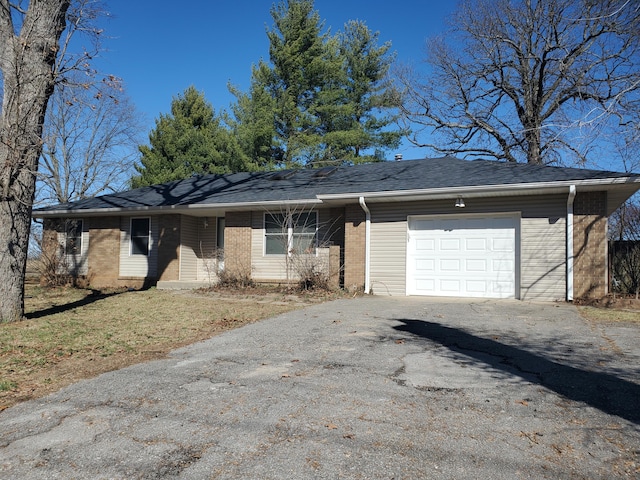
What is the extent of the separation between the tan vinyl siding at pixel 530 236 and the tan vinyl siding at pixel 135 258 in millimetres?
8595

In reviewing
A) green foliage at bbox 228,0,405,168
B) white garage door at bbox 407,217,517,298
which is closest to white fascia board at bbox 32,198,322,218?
white garage door at bbox 407,217,517,298

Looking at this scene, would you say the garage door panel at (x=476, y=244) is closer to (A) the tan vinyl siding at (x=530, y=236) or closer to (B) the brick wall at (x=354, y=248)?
(A) the tan vinyl siding at (x=530, y=236)

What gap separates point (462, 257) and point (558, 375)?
7589mm

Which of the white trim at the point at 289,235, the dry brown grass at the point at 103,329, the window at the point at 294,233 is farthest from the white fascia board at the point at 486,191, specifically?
the dry brown grass at the point at 103,329

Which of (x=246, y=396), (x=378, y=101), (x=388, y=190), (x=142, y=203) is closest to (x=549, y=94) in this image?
(x=378, y=101)

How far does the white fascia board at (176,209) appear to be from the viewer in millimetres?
14172

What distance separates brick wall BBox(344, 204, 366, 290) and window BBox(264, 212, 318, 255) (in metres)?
1.17

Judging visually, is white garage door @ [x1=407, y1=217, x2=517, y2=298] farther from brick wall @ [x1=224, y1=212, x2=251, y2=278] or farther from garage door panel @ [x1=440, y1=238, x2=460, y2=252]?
brick wall @ [x1=224, y1=212, x2=251, y2=278]

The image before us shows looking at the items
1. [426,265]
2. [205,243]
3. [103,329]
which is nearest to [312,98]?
[205,243]

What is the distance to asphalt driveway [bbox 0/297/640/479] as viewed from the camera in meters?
3.13

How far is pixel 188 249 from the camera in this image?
1705 centimetres

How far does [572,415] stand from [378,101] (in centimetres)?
2656

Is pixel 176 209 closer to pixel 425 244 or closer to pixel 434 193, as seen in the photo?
pixel 425 244

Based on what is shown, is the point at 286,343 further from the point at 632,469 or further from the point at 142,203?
the point at 142,203
